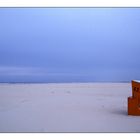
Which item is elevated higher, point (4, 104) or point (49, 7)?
point (49, 7)

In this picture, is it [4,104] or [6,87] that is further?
[6,87]

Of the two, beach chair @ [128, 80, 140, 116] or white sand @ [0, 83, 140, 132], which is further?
beach chair @ [128, 80, 140, 116]

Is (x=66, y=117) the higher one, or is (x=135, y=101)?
(x=135, y=101)

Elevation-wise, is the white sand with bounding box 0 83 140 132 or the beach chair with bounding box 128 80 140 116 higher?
the beach chair with bounding box 128 80 140 116

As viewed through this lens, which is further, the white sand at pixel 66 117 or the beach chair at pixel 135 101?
the beach chair at pixel 135 101

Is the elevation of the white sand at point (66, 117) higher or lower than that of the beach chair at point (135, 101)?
lower

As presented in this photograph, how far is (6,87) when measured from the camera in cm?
1095
